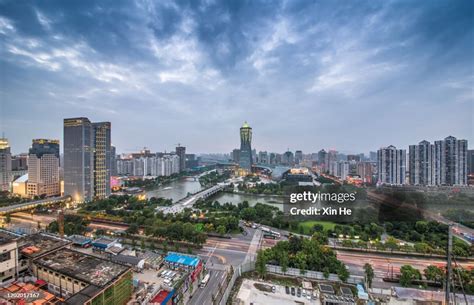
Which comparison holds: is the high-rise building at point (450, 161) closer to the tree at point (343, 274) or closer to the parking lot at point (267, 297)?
the tree at point (343, 274)

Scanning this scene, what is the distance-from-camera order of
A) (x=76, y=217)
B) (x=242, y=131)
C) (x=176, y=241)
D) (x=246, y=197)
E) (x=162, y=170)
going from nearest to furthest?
(x=176, y=241) → (x=76, y=217) → (x=246, y=197) → (x=162, y=170) → (x=242, y=131)

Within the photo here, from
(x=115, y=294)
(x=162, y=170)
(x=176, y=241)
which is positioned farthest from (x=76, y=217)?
(x=162, y=170)

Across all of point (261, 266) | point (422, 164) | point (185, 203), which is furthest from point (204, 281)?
point (422, 164)

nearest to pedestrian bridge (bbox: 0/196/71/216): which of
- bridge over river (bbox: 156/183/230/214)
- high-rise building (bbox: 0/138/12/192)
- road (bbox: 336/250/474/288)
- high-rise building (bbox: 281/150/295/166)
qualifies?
bridge over river (bbox: 156/183/230/214)

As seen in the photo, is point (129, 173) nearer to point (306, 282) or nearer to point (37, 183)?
point (37, 183)

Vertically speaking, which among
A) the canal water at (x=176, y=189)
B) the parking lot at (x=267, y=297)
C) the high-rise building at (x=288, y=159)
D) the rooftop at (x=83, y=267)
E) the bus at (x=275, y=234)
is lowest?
the canal water at (x=176, y=189)

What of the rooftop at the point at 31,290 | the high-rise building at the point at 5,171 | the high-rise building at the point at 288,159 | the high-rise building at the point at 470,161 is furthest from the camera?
the high-rise building at the point at 288,159

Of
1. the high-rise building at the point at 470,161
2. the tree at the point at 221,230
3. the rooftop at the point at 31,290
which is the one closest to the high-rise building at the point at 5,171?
the rooftop at the point at 31,290

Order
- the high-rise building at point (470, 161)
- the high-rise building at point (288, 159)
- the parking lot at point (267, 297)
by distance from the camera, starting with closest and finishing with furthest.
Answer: the parking lot at point (267, 297) → the high-rise building at point (470, 161) → the high-rise building at point (288, 159)

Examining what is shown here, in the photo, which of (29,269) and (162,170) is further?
(162,170)
